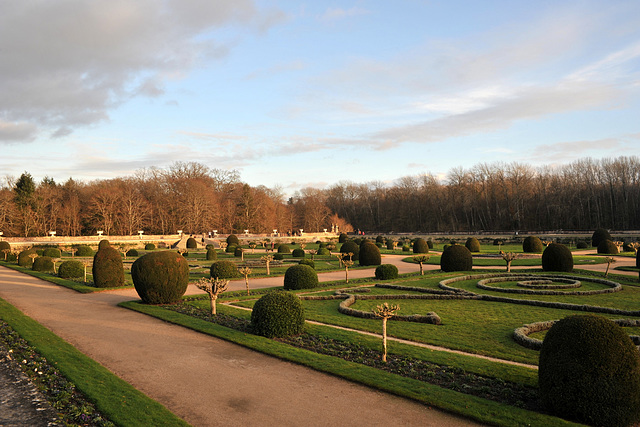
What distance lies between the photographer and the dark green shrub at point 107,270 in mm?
20250

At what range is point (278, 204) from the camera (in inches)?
3775


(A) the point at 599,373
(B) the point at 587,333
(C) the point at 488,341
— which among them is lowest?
(C) the point at 488,341

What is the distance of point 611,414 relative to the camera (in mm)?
5559

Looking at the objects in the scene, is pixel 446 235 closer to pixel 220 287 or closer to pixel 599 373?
pixel 220 287

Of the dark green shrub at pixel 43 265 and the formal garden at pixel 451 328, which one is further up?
the dark green shrub at pixel 43 265

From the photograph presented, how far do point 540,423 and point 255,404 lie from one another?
13.4 feet

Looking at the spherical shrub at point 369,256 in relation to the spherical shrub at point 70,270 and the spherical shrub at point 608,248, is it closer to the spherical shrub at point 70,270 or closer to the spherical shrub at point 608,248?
the spherical shrub at point 70,270

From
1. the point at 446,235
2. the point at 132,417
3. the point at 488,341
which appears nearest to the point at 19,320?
the point at 132,417

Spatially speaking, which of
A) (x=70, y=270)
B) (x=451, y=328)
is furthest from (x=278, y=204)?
(x=451, y=328)

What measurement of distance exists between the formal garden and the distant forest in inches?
1877

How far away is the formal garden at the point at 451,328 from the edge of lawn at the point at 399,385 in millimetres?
21

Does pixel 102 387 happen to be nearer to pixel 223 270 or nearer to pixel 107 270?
pixel 107 270

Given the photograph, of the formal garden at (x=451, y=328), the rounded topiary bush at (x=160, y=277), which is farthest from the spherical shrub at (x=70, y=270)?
the rounded topiary bush at (x=160, y=277)

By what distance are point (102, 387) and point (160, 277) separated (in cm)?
824
